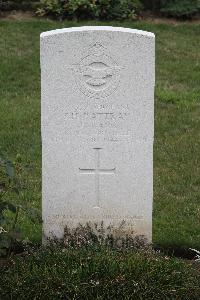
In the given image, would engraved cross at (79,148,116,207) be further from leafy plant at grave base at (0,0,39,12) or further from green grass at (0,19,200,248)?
leafy plant at grave base at (0,0,39,12)

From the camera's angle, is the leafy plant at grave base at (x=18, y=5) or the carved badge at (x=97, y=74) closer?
the carved badge at (x=97, y=74)

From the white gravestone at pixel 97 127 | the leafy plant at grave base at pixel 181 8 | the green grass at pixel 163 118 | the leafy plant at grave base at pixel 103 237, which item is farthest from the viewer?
the leafy plant at grave base at pixel 181 8

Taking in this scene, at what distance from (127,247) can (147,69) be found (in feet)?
4.21

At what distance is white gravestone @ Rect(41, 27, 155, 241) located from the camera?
5.58 metres

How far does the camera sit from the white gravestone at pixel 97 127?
18.3ft

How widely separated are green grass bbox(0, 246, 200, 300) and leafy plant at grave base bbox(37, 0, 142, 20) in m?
8.15

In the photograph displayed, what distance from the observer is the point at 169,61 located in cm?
1157

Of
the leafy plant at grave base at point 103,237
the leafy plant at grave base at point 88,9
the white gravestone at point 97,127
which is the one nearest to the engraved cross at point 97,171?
the white gravestone at point 97,127

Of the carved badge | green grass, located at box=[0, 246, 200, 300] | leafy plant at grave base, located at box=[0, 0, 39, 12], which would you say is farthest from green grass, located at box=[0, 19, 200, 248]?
the carved badge

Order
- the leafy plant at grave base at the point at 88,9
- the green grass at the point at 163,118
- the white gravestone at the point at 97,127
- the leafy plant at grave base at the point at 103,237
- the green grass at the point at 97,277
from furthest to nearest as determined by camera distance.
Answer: the leafy plant at grave base at the point at 88,9, the green grass at the point at 163,118, the leafy plant at grave base at the point at 103,237, the white gravestone at the point at 97,127, the green grass at the point at 97,277

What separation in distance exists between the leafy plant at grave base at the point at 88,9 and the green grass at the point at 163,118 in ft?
0.89

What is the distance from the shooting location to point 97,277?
5109 millimetres

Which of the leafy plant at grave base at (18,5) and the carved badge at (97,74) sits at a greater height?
the carved badge at (97,74)

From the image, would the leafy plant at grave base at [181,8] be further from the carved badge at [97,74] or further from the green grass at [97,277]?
the green grass at [97,277]
